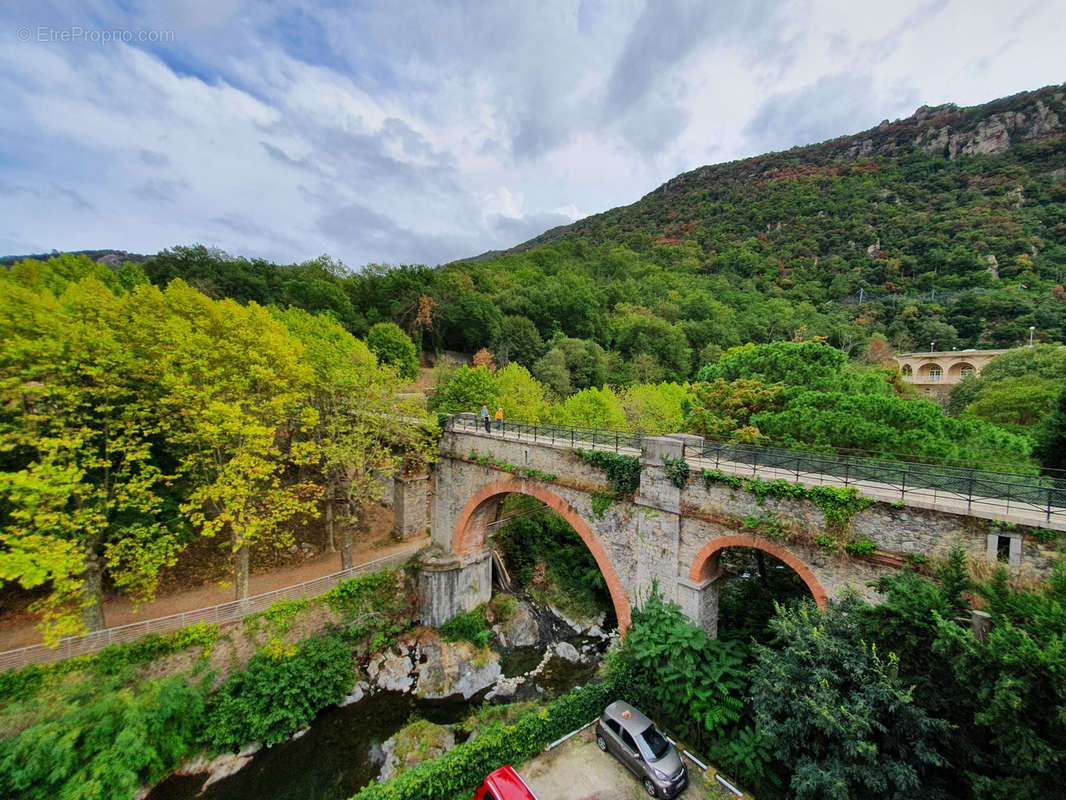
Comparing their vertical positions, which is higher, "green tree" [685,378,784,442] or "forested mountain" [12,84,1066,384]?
"forested mountain" [12,84,1066,384]

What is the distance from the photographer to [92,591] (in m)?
13.4

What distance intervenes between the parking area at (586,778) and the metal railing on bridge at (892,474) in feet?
25.1

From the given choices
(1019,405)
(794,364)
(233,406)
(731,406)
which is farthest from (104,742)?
(1019,405)

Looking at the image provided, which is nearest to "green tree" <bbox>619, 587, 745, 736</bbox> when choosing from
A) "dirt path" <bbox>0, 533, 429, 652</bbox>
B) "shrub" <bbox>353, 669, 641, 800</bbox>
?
"shrub" <bbox>353, 669, 641, 800</bbox>

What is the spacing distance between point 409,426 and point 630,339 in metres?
38.6

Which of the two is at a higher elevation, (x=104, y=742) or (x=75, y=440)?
(x=75, y=440)

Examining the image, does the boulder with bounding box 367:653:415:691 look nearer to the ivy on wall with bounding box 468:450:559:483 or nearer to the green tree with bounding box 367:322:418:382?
the ivy on wall with bounding box 468:450:559:483

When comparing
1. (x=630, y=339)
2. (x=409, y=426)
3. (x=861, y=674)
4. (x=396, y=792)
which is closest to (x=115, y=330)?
(x=409, y=426)

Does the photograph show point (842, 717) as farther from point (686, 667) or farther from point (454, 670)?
point (454, 670)

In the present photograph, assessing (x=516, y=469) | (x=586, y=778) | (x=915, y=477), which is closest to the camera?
(x=915, y=477)

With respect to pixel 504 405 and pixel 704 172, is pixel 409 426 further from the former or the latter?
Answer: pixel 704 172

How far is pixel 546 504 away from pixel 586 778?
31.3 feet

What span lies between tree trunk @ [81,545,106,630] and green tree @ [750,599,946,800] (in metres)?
18.8

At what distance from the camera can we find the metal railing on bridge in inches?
309
